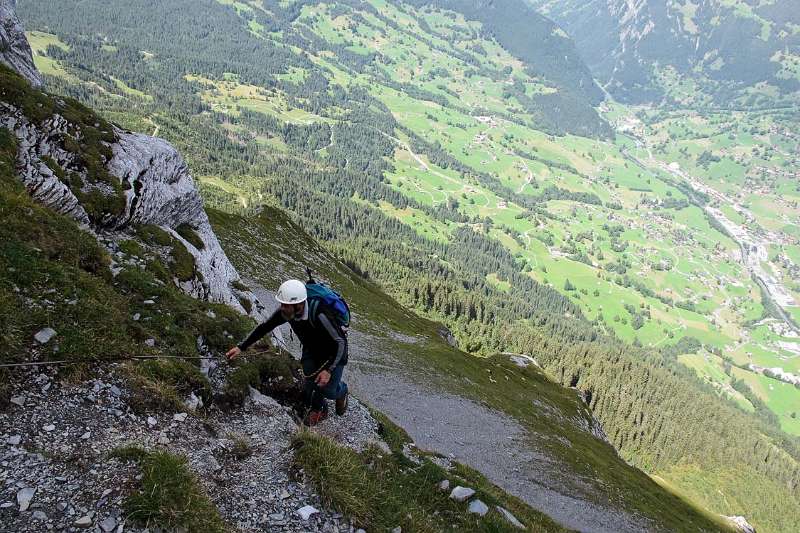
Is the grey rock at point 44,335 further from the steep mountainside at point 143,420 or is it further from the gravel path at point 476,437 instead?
the gravel path at point 476,437

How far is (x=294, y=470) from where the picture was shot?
1171 cm

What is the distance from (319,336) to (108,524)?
20.3 feet

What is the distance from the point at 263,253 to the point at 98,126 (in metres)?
52.8

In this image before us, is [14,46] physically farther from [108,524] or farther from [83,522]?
[108,524]

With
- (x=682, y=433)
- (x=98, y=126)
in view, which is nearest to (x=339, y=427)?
(x=98, y=126)

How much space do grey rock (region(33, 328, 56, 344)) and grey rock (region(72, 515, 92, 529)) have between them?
17.2 feet

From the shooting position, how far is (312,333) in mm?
13000

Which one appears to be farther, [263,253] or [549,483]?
[263,253]

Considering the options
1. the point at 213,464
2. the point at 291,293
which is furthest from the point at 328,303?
the point at 213,464

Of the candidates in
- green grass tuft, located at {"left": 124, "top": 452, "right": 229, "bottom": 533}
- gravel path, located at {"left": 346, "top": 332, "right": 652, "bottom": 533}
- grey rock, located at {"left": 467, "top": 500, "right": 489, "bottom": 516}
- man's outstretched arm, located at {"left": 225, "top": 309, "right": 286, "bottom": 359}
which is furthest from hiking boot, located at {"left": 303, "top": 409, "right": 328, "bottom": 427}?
gravel path, located at {"left": 346, "top": 332, "right": 652, "bottom": 533}

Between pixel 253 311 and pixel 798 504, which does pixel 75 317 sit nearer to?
pixel 253 311

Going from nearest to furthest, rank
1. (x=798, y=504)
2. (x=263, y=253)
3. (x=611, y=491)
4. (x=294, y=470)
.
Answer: (x=294, y=470), (x=611, y=491), (x=263, y=253), (x=798, y=504)

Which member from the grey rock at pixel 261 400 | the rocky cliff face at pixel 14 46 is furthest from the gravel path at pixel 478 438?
the rocky cliff face at pixel 14 46

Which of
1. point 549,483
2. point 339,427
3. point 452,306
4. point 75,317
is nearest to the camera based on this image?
point 75,317
